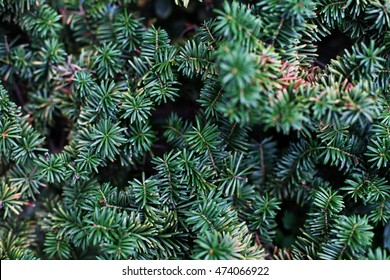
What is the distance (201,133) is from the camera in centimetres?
108

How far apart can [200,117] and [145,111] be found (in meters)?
0.16

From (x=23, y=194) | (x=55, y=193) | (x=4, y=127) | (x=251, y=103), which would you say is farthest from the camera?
(x=55, y=193)

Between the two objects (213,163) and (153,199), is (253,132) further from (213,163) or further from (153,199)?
(153,199)

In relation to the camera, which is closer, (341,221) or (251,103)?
(251,103)

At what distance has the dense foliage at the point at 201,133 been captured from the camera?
0.93 meters

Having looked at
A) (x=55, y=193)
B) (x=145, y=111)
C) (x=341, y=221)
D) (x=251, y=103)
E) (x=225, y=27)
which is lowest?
(x=55, y=193)

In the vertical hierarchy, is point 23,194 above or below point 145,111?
below

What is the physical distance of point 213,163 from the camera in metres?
1.10

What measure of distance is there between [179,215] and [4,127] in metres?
0.48

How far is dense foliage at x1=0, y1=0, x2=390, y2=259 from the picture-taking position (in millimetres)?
926

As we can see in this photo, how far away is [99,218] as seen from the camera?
3.33ft

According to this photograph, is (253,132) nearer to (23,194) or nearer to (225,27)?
(225,27)
